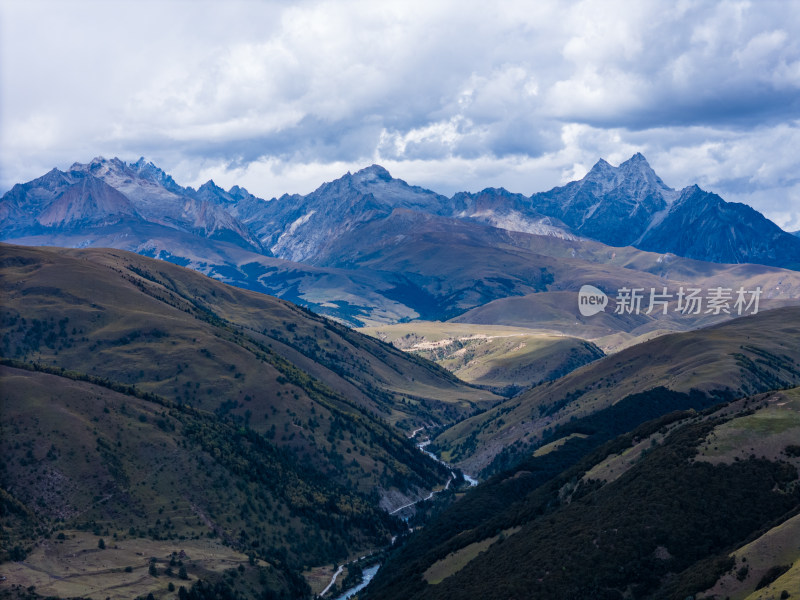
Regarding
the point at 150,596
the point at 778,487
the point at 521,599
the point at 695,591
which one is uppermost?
the point at 778,487

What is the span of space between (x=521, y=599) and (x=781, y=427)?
73334mm

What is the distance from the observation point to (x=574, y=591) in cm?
15438

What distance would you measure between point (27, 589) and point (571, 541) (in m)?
122

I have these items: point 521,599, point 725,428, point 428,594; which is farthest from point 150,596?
point 725,428

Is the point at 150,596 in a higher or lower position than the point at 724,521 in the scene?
lower

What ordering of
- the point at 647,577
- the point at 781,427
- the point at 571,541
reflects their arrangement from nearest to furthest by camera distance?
the point at 647,577
the point at 571,541
the point at 781,427

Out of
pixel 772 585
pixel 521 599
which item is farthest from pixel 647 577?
pixel 772 585

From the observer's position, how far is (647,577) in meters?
152

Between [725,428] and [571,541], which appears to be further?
[725,428]

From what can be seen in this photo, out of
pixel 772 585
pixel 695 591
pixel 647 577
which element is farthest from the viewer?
pixel 647 577

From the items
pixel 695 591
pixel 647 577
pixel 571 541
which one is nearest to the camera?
pixel 695 591

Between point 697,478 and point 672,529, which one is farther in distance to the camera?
point 697,478

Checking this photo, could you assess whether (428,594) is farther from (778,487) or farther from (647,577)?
(778,487)

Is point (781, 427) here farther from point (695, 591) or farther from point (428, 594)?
point (428, 594)
